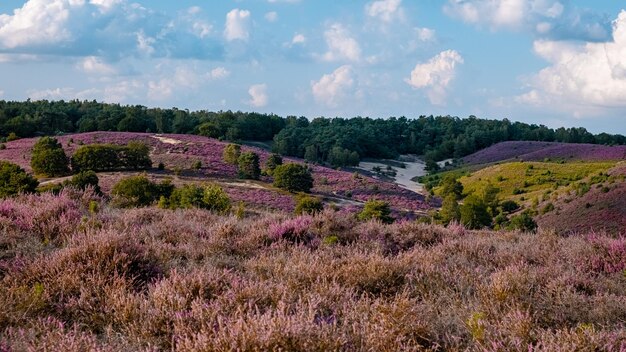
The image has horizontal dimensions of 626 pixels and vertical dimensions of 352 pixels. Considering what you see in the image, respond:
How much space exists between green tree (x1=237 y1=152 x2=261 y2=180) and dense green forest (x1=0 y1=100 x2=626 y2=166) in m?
31.7

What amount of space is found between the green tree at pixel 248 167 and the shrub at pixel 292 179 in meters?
3.55

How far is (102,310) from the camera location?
17.9ft

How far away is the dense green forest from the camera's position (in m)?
86.5

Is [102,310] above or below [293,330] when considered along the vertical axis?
below

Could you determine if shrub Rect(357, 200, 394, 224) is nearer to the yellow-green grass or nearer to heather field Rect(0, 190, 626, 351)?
heather field Rect(0, 190, 626, 351)

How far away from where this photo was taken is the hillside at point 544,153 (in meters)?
90.0

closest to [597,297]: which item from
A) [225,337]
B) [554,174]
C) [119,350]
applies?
[225,337]

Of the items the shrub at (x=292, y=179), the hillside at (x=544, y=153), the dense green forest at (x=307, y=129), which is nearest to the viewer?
the shrub at (x=292, y=179)

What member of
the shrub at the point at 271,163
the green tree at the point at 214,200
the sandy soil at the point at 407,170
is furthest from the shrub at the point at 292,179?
the sandy soil at the point at 407,170

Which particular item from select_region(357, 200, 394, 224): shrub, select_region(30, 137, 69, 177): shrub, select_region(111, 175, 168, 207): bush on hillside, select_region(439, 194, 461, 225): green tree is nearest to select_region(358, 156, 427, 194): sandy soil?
select_region(439, 194, 461, 225): green tree

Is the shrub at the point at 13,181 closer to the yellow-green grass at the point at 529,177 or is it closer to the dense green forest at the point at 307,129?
the dense green forest at the point at 307,129

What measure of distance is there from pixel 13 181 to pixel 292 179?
78.1 ft

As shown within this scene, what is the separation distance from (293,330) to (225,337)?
0.49 meters

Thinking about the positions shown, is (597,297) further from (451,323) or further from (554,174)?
(554,174)
